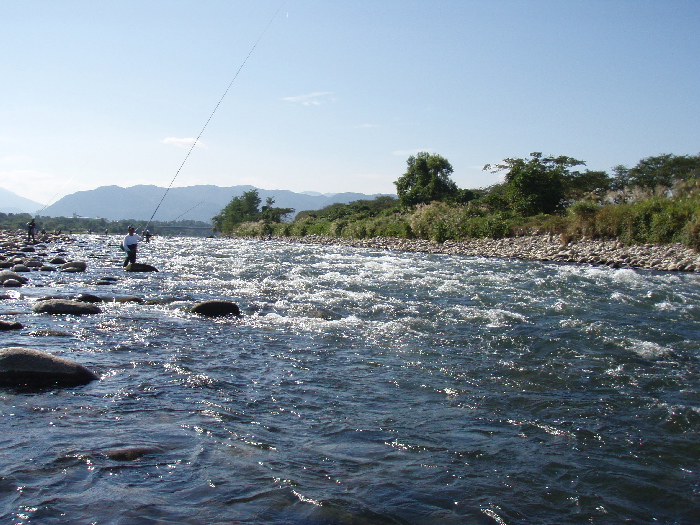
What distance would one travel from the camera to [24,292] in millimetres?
12570

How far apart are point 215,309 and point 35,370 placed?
484 cm

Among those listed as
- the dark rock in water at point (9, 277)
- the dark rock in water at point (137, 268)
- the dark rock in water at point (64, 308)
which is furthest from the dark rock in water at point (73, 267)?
the dark rock in water at point (64, 308)

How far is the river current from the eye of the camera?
3529 mm

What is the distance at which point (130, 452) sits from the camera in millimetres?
4090

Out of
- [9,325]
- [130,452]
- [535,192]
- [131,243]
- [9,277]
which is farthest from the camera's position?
[535,192]

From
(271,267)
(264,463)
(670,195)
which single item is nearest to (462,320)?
(264,463)

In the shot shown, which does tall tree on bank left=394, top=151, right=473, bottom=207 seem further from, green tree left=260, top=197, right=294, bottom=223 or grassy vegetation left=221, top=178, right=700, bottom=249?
green tree left=260, top=197, right=294, bottom=223

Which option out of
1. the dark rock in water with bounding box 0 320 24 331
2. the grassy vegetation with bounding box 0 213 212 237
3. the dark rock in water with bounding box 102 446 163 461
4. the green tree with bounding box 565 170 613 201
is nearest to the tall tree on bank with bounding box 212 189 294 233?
the grassy vegetation with bounding box 0 213 212 237

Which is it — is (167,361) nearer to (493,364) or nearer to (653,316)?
(493,364)

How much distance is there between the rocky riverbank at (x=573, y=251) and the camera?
20.4 meters

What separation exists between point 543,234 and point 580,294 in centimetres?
1797

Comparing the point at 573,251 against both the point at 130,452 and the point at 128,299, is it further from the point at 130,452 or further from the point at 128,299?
the point at 130,452

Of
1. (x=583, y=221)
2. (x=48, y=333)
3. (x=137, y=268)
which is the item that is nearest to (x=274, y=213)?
(x=583, y=221)

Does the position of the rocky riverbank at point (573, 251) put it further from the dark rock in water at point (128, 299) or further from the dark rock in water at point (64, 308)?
the dark rock in water at point (64, 308)
